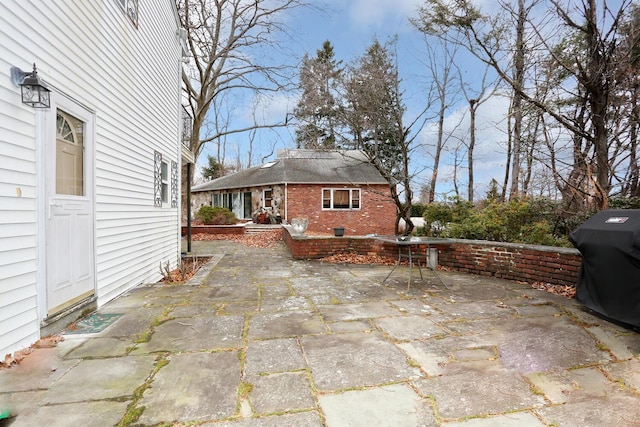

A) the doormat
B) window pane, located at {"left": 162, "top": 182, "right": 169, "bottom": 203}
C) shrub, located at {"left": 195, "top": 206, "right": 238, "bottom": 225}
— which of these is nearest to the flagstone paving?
the doormat

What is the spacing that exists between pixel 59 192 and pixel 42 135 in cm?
64

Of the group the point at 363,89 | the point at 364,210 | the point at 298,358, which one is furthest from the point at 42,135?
the point at 364,210

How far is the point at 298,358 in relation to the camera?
2.70 m

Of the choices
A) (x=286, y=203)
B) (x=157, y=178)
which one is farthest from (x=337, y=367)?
(x=286, y=203)

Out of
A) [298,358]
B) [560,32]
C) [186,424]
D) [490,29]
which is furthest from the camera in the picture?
[490,29]

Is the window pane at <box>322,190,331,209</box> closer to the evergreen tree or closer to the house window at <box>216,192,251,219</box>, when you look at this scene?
the evergreen tree

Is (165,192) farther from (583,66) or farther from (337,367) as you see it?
(583,66)

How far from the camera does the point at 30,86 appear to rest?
278cm

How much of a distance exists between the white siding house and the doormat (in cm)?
19

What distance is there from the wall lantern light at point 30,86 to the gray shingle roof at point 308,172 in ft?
47.2

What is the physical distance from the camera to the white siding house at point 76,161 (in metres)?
2.70

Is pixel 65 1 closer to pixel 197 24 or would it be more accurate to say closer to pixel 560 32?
pixel 560 32

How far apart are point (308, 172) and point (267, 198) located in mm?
2832

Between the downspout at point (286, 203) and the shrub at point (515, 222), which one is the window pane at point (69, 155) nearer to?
the shrub at point (515, 222)
